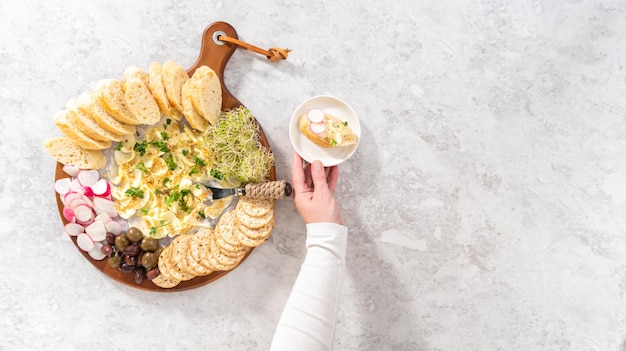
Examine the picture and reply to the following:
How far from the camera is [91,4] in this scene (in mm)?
3037

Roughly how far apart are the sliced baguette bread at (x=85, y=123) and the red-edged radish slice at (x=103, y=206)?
0.40 metres

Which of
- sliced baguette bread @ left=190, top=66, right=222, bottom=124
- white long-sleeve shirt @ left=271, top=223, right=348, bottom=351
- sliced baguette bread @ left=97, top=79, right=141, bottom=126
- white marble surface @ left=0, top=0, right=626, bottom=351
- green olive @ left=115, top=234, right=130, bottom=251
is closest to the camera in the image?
white long-sleeve shirt @ left=271, top=223, right=348, bottom=351

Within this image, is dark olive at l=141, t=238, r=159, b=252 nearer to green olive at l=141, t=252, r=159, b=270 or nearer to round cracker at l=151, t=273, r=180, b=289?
green olive at l=141, t=252, r=159, b=270

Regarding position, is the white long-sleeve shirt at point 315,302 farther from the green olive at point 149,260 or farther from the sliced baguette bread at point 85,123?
the sliced baguette bread at point 85,123

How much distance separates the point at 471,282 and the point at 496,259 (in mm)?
246

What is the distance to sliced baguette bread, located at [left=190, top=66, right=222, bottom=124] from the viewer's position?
2832 millimetres

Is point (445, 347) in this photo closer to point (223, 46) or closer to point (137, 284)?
point (137, 284)

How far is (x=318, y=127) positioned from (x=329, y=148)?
Result: 0.20 metres

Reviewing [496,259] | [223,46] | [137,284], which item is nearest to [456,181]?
[496,259]

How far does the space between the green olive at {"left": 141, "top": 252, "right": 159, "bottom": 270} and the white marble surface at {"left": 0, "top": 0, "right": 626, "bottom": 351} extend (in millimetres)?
351

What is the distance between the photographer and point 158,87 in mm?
2805

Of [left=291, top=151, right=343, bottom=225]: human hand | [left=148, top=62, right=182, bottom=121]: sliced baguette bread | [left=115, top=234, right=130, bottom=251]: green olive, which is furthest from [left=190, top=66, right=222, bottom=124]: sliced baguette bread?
[left=115, top=234, right=130, bottom=251]: green olive

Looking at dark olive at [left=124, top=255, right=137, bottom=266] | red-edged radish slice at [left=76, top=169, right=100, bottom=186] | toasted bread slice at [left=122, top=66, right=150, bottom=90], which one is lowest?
dark olive at [left=124, top=255, right=137, bottom=266]

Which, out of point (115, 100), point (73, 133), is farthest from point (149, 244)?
point (115, 100)
